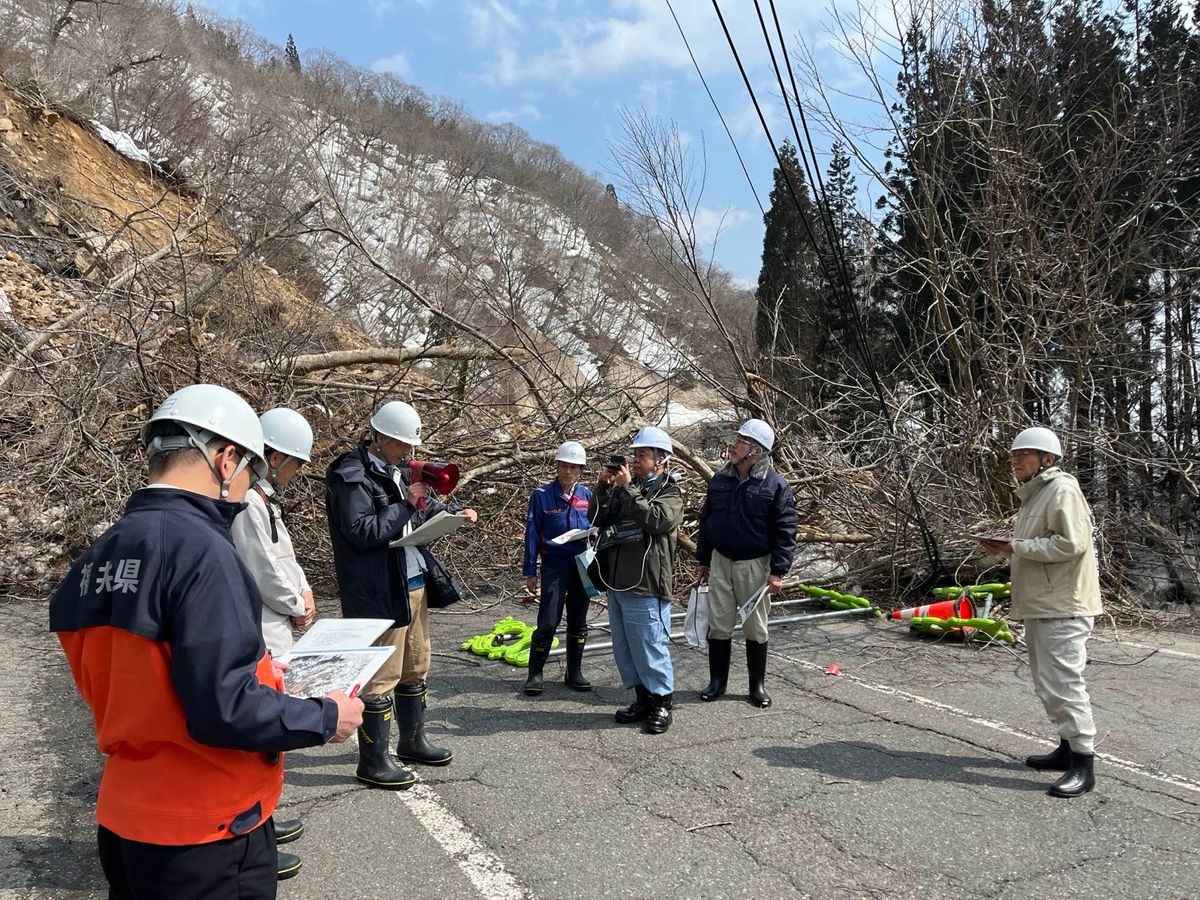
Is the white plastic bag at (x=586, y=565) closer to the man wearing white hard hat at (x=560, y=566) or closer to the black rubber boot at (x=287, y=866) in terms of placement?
the man wearing white hard hat at (x=560, y=566)

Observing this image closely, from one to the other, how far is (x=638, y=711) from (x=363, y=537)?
213cm

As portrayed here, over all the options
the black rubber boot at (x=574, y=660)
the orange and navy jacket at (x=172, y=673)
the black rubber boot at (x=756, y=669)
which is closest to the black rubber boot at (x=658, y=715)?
the black rubber boot at (x=756, y=669)

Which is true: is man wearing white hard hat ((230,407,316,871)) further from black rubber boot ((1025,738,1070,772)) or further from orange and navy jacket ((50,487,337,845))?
black rubber boot ((1025,738,1070,772))

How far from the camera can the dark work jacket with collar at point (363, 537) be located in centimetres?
A: 356

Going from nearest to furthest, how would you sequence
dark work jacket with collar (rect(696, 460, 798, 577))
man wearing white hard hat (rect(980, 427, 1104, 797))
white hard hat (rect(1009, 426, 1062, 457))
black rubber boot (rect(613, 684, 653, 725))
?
1. man wearing white hard hat (rect(980, 427, 1104, 797))
2. white hard hat (rect(1009, 426, 1062, 457))
3. black rubber boot (rect(613, 684, 653, 725))
4. dark work jacket with collar (rect(696, 460, 798, 577))

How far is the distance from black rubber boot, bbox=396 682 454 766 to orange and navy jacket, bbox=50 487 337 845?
7.87 ft

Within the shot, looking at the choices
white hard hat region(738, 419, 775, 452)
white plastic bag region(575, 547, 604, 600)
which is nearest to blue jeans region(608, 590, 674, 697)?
white plastic bag region(575, 547, 604, 600)

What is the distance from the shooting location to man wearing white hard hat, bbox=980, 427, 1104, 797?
382cm

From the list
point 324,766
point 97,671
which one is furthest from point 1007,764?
point 97,671

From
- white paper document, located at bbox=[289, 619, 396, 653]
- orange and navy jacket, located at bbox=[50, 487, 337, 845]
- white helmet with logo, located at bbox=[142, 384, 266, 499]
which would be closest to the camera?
orange and navy jacket, located at bbox=[50, 487, 337, 845]

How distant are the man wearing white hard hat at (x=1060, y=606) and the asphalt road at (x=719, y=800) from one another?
0.20 meters

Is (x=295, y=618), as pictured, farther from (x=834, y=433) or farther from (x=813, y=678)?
(x=834, y=433)

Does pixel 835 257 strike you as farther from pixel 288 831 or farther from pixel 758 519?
pixel 288 831

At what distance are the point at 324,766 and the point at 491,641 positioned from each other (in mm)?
2555
